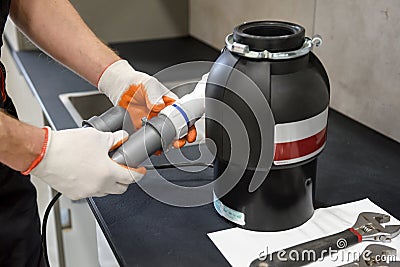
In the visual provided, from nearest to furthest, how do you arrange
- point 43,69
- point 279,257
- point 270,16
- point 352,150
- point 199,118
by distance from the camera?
point 279,257 < point 199,118 < point 352,150 < point 270,16 < point 43,69

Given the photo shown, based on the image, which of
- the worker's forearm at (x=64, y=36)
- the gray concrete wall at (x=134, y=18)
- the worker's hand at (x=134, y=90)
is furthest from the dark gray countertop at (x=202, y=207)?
the gray concrete wall at (x=134, y=18)

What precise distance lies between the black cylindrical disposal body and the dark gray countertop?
0.08 metres

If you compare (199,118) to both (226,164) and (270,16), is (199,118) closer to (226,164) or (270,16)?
(226,164)

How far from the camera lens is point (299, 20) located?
59.1 inches

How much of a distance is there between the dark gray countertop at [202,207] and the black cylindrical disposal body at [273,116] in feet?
0.26

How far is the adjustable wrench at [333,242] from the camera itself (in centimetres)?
82

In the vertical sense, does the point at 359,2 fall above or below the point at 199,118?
above

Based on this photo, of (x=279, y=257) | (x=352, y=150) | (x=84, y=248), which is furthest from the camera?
(x=84, y=248)

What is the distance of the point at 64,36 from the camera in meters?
1.16

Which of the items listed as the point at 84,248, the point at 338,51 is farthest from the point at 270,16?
the point at 84,248

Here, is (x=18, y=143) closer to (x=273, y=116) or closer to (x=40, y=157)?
(x=40, y=157)

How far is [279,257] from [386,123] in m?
0.58

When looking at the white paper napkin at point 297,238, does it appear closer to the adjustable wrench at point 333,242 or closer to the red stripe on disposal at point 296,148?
the adjustable wrench at point 333,242

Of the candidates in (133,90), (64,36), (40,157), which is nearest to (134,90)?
(133,90)
